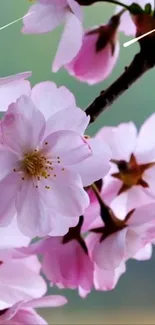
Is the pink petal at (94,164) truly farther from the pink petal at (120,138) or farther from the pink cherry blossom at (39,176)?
the pink petal at (120,138)

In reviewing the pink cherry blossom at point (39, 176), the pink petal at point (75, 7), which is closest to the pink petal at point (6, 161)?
the pink cherry blossom at point (39, 176)

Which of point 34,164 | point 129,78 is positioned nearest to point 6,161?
point 34,164

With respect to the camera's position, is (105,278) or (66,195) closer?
(66,195)

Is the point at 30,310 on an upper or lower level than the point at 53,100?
lower

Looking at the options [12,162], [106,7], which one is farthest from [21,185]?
[106,7]

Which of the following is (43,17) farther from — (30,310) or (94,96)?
(30,310)

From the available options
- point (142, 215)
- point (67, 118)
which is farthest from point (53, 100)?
point (142, 215)

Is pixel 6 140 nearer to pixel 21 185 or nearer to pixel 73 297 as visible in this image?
pixel 21 185
